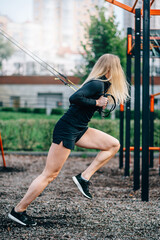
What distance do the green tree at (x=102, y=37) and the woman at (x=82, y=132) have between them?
1362 centimetres

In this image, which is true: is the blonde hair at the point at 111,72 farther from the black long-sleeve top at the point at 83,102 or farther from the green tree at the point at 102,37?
the green tree at the point at 102,37

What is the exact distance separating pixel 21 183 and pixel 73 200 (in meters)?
1.64

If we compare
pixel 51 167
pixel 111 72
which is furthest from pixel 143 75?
pixel 51 167

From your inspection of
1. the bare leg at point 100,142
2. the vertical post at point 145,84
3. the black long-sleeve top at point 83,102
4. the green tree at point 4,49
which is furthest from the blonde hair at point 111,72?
the green tree at point 4,49

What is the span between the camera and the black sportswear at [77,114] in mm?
3146

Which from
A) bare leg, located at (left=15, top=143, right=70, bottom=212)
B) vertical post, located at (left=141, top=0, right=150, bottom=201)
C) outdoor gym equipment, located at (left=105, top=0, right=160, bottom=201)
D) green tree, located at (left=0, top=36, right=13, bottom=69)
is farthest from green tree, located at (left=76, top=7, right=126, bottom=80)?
green tree, located at (left=0, top=36, right=13, bottom=69)

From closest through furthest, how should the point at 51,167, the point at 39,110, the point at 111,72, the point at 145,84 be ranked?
the point at 51,167, the point at 111,72, the point at 145,84, the point at 39,110

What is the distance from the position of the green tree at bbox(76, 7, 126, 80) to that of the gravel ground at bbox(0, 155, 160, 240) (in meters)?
11.7

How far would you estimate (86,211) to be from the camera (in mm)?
3791

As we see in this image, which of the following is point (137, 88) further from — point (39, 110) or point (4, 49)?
point (4, 49)

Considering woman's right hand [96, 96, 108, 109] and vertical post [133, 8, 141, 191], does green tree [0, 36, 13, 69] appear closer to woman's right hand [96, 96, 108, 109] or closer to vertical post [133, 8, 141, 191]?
vertical post [133, 8, 141, 191]

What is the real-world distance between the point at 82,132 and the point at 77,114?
283 mm

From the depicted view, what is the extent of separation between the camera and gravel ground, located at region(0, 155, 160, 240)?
3.06 metres

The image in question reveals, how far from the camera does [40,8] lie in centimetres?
9212
